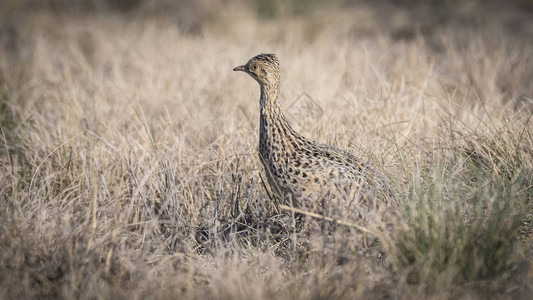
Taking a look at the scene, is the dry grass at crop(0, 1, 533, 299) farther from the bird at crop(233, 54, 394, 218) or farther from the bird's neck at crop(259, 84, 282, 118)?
the bird's neck at crop(259, 84, 282, 118)

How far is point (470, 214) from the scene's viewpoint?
9.17ft

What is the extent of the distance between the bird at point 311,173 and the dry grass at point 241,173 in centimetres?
12

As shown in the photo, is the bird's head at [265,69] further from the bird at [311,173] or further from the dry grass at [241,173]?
the dry grass at [241,173]

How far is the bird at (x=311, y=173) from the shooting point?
2934 mm

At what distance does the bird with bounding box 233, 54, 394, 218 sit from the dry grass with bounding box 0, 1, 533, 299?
123 mm

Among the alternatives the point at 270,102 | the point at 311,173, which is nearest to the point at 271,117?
the point at 270,102

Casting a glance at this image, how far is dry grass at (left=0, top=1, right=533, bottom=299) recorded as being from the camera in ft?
8.34

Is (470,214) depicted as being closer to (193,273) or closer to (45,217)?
(193,273)

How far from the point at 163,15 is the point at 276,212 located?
588 centimetres

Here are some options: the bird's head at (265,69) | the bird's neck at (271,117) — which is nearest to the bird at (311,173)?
the bird's neck at (271,117)

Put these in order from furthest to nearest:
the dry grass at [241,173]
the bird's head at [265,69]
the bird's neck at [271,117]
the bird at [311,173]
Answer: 1. the bird's head at [265,69]
2. the bird's neck at [271,117]
3. the bird at [311,173]
4. the dry grass at [241,173]

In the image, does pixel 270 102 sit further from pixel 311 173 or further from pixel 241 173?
pixel 241 173

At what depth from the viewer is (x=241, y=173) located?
3.66 meters

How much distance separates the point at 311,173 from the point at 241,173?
795 mm
